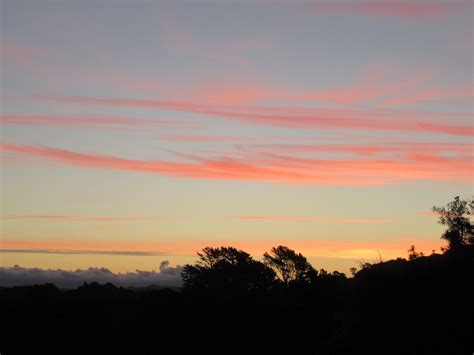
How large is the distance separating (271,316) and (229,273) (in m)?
34.2

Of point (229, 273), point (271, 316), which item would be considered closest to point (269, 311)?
point (271, 316)

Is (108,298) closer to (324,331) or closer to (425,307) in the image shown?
(324,331)

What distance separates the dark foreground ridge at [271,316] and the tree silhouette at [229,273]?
105cm

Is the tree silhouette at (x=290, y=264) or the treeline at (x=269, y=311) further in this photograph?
the tree silhouette at (x=290, y=264)

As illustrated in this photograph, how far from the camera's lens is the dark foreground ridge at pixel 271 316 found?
42344 millimetres

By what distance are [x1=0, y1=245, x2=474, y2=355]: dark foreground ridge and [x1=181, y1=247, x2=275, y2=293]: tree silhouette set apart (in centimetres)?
105

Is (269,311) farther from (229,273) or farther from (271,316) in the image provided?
(229,273)

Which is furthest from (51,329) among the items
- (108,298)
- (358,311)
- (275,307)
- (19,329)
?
(358,311)

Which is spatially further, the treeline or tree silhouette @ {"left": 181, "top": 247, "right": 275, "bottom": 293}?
tree silhouette @ {"left": 181, "top": 247, "right": 275, "bottom": 293}

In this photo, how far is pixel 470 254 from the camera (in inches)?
1930

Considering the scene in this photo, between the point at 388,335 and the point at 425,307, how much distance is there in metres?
3.28

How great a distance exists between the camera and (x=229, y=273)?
371ft

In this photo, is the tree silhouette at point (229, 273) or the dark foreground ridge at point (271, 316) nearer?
the dark foreground ridge at point (271, 316)

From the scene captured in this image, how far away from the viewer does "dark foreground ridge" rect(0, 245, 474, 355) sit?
139ft
